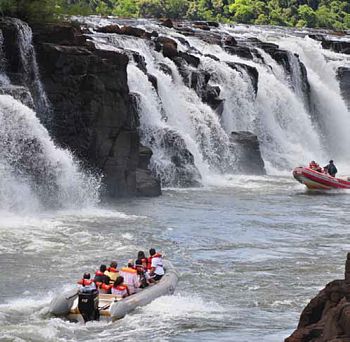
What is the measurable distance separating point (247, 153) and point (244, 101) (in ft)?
17.4

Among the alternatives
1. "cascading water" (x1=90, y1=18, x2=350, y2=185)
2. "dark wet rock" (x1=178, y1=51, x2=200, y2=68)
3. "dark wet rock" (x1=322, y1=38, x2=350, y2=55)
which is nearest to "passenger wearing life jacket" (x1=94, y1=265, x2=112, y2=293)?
"cascading water" (x1=90, y1=18, x2=350, y2=185)

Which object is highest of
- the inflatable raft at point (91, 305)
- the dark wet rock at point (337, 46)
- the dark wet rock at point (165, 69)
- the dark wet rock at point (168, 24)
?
the dark wet rock at point (168, 24)

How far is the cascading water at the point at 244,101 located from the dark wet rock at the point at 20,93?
8.14 meters

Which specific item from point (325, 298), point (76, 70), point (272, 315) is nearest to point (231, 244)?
point (272, 315)

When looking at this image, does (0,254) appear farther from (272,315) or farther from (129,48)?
(129,48)

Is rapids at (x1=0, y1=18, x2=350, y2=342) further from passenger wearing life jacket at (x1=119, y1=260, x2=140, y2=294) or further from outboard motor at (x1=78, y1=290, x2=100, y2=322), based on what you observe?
passenger wearing life jacket at (x1=119, y1=260, x2=140, y2=294)

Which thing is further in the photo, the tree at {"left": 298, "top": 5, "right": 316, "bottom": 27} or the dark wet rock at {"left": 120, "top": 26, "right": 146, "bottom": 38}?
the tree at {"left": 298, "top": 5, "right": 316, "bottom": 27}

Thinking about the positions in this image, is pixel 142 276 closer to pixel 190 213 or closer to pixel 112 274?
pixel 112 274

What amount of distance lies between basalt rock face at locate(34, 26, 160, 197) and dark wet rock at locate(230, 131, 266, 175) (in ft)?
32.5

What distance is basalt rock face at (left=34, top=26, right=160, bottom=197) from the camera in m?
37.0

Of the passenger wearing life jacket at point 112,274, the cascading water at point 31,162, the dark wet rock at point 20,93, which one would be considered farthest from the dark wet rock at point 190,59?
the passenger wearing life jacket at point 112,274

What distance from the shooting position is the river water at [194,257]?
19.0m

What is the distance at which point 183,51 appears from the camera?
53375mm

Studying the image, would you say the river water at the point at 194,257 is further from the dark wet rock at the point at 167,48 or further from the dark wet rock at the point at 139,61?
the dark wet rock at the point at 167,48
